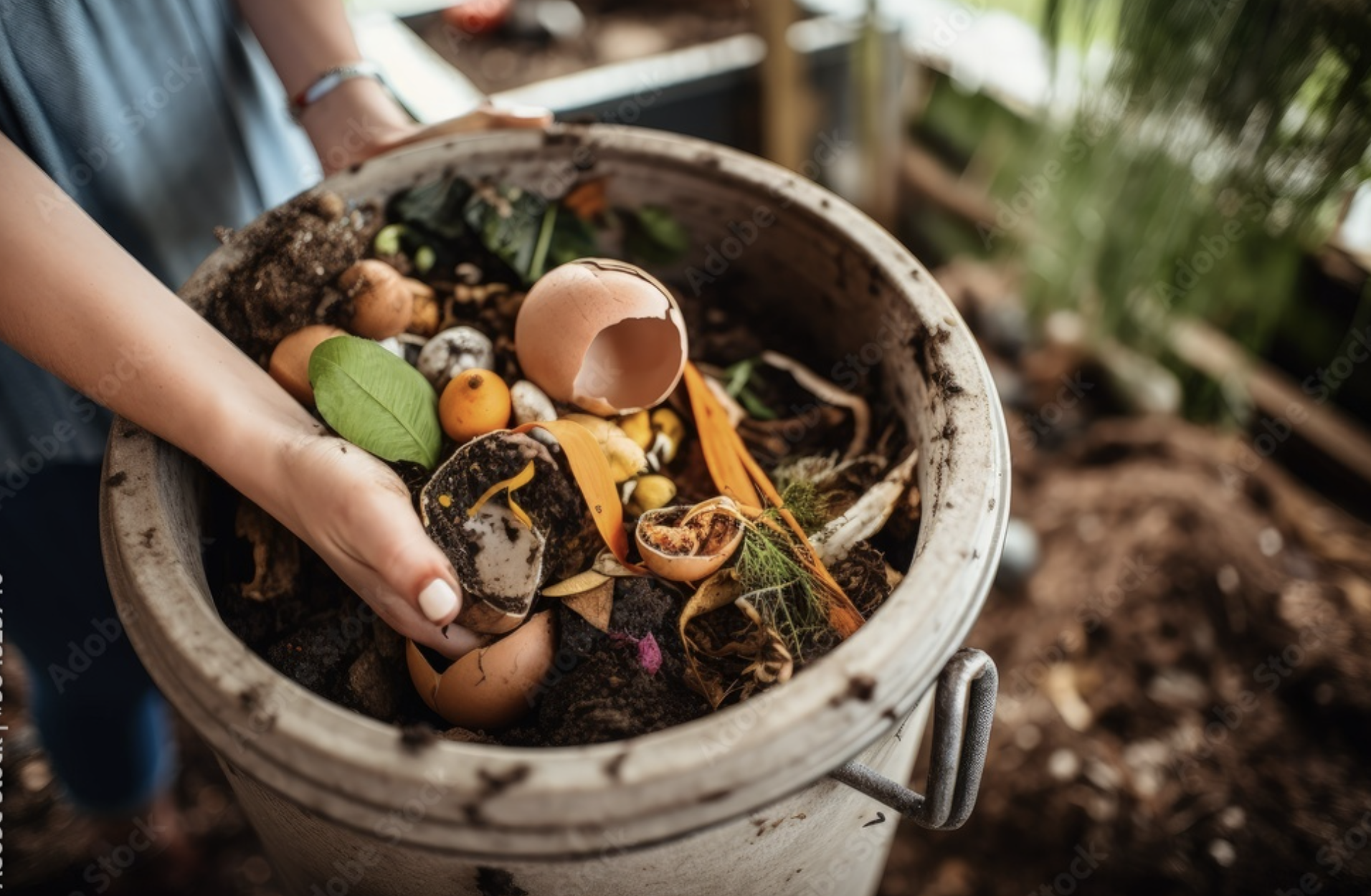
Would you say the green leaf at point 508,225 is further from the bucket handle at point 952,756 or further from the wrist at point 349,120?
the bucket handle at point 952,756

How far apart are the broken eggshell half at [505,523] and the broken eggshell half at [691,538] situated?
59 mm

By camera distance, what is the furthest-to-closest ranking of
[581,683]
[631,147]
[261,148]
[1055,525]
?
[1055,525]
[261,148]
[631,147]
[581,683]

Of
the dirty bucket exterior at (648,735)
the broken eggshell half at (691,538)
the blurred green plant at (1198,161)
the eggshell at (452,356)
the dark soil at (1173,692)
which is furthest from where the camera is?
the dark soil at (1173,692)

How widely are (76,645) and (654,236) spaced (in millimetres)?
979

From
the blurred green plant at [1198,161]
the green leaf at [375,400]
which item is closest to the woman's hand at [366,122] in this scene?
the green leaf at [375,400]

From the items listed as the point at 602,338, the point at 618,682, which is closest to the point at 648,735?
the point at 618,682

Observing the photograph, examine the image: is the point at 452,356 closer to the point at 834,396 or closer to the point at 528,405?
the point at 528,405

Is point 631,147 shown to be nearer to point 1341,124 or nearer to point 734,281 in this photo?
point 734,281

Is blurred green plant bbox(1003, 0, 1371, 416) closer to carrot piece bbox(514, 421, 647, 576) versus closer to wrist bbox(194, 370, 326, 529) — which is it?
carrot piece bbox(514, 421, 647, 576)

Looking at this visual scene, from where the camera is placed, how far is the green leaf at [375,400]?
0.81 m

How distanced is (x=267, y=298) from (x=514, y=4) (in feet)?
6.81

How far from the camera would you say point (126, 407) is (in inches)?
30.5

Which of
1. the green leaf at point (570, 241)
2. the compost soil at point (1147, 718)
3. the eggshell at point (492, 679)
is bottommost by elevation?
the compost soil at point (1147, 718)

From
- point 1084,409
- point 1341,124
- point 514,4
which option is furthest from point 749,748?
point 514,4
